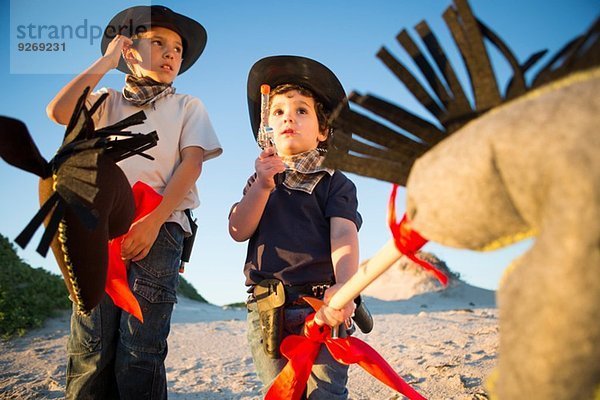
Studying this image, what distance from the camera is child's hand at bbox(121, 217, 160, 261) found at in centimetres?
238

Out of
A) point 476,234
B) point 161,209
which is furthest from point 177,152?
point 476,234

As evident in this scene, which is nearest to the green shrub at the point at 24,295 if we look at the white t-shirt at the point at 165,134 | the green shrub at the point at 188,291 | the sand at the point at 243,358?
the sand at the point at 243,358

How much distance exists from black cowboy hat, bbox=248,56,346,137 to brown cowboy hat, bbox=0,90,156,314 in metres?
1.08

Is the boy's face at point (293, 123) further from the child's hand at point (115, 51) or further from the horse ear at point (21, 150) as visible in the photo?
the horse ear at point (21, 150)

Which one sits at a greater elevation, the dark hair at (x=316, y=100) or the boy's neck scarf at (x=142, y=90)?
the boy's neck scarf at (x=142, y=90)

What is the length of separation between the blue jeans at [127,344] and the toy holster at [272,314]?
1.85 feet

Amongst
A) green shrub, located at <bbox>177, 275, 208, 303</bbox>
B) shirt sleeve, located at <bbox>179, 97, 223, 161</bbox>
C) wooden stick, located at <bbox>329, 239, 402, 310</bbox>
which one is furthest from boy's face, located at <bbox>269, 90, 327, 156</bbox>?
green shrub, located at <bbox>177, 275, 208, 303</bbox>

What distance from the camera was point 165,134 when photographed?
272 centimetres

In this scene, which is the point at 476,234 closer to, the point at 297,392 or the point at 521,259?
the point at 521,259

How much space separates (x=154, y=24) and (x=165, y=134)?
2.18 ft

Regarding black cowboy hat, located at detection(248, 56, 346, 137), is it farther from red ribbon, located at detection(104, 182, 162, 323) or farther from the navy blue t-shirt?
red ribbon, located at detection(104, 182, 162, 323)

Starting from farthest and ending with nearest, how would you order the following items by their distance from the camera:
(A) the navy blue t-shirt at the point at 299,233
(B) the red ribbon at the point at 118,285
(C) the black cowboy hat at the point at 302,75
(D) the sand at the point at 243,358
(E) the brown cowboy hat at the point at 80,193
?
(D) the sand at the point at 243,358 < (C) the black cowboy hat at the point at 302,75 < (A) the navy blue t-shirt at the point at 299,233 < (B) the red ribbon at the point at 118,285 < (E) the brown cowboy hat at the point at 80,193

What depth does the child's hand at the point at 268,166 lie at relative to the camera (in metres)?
2.27

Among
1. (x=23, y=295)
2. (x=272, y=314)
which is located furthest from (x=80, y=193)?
(x=23, y=295)
